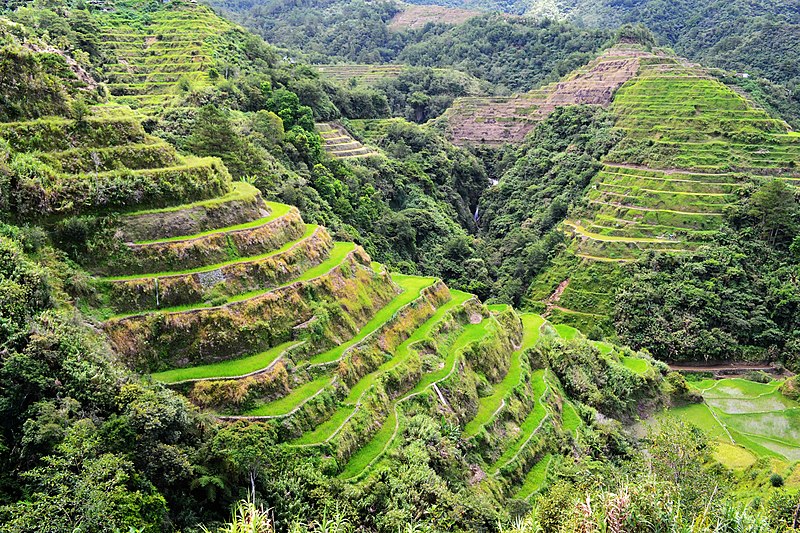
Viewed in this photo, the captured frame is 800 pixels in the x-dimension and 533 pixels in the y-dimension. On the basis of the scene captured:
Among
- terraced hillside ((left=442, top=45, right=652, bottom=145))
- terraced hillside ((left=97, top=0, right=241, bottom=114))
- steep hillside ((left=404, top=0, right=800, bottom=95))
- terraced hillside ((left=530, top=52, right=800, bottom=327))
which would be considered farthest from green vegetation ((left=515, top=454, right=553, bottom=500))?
steep hillside ((left=404, top=0, right=800, bottom=95))

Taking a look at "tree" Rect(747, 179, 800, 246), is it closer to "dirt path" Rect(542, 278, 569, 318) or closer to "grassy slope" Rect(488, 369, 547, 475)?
"dirt path" Rect(542, 278, 569, 318)

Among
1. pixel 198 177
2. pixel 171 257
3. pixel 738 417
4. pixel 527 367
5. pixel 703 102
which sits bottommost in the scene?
pixel 738 417

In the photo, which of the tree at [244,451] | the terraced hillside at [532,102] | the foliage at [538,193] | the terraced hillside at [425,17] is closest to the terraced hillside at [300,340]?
the tree at [244,451]

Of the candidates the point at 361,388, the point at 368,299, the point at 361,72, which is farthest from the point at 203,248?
the point at 361,72

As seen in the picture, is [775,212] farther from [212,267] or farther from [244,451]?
[244,451]

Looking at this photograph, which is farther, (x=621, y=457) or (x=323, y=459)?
(x=621, y=457)

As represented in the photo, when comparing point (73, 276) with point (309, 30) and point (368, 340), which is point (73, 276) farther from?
point (309, 30)

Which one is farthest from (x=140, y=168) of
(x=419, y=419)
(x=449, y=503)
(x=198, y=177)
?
(x=449, y=503)
